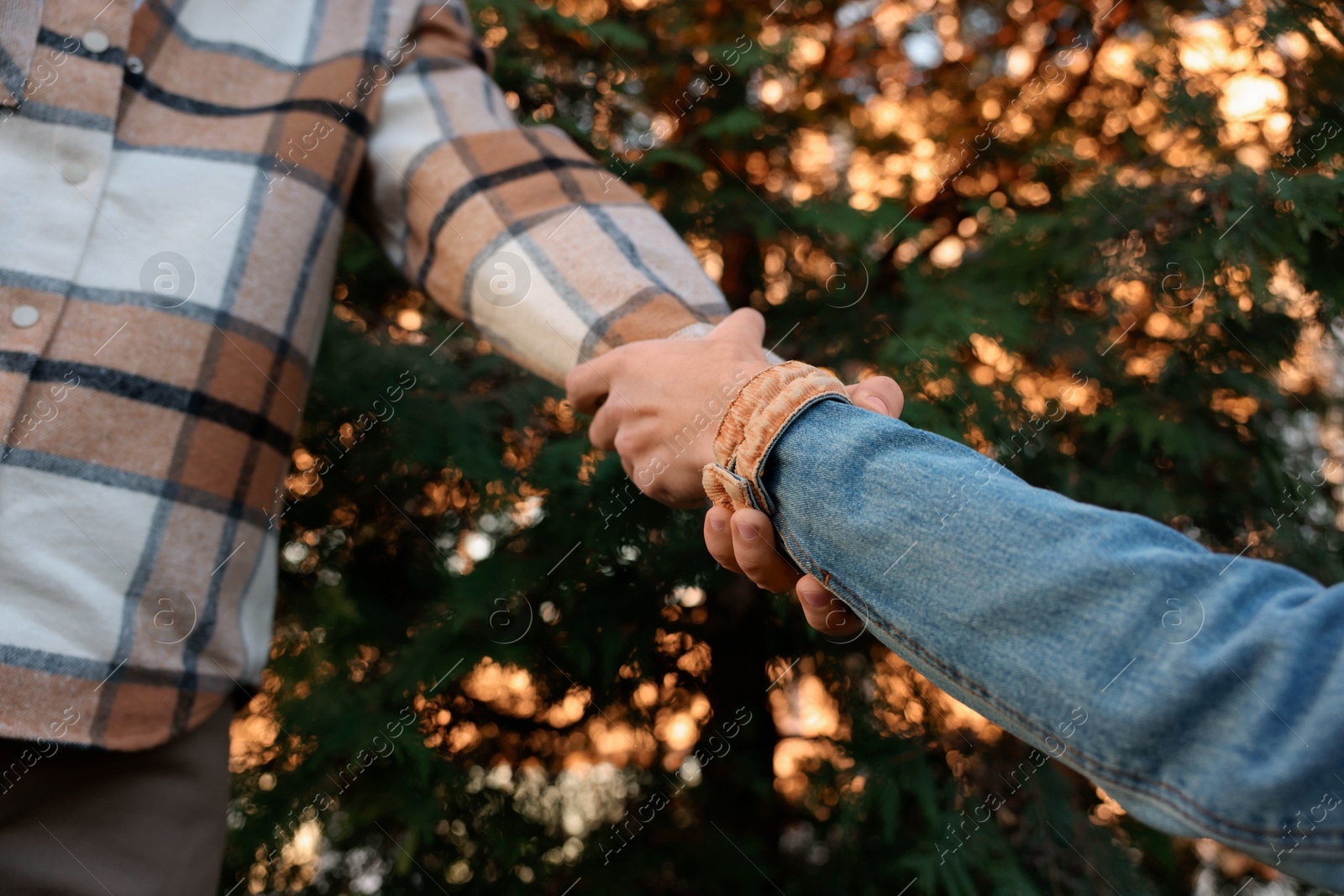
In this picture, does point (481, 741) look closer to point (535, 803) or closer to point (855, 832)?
point (535, 803)

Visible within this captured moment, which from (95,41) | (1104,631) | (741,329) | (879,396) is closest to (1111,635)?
(1104,631)

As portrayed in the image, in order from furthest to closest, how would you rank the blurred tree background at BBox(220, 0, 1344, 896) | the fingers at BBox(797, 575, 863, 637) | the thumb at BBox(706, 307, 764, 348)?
the blurred tree background at BBox(220, 0, 1344, 896)
the thumb at BBox(706, 307, 764, 348)
the fingers at BBox(797, 575, 863, 637)

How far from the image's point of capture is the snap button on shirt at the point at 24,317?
915 millimetres

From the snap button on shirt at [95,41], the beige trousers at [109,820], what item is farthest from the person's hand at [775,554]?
the snap button on shirt at [95,41]

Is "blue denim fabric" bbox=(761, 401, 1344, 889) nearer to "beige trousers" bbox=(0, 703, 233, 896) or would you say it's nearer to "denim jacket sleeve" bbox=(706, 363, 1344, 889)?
"denim jacket sleeve" bbox=(706, 363, 1344, 889)

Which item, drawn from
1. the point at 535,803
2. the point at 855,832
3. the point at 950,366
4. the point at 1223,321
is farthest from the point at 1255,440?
the point at 535,803

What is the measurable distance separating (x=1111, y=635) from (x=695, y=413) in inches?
18.1

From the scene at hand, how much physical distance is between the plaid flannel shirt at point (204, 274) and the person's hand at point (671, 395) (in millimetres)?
48

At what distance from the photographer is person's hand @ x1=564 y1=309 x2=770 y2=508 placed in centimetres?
93

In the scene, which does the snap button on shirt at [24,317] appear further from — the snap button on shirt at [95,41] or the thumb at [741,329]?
the thumb at [741,329]

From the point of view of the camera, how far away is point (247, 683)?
42.1 inches

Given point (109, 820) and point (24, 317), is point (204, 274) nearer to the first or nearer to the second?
point (24, 317)

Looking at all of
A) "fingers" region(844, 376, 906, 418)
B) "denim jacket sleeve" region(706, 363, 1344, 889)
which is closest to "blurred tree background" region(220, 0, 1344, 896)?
"fingers" region(844, 376, 906, 418)

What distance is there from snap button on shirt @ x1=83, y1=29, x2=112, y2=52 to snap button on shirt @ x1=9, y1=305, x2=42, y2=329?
1.03 feet
